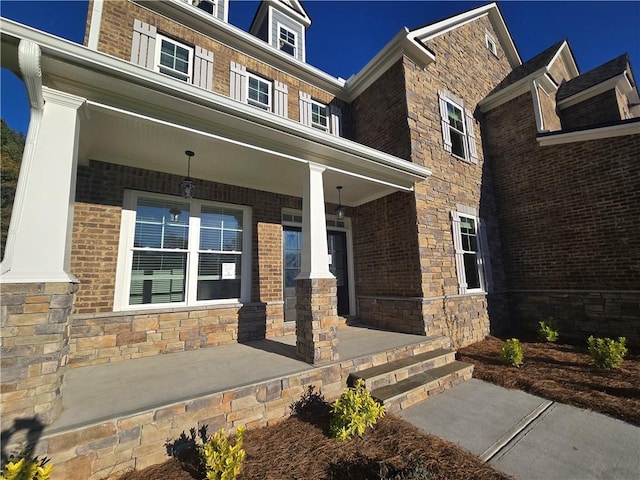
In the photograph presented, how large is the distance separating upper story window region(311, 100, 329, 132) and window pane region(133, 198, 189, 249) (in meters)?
4.24

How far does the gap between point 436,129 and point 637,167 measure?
3977 mm

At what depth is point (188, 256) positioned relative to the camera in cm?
470

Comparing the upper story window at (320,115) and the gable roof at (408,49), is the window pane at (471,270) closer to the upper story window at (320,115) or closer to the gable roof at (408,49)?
the gable roof at (408,49)

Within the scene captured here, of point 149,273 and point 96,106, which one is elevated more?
point 96,106

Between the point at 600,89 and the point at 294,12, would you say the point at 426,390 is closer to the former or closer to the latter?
the point at 294,12

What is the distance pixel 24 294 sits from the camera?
2215 mm

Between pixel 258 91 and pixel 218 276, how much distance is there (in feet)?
14.8

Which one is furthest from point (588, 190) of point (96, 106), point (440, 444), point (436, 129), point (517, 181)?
point (96, 106)

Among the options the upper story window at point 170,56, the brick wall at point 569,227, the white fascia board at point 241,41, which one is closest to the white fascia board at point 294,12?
the white fascia board at point 241,41

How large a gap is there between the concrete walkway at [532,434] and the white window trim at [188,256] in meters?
3.46

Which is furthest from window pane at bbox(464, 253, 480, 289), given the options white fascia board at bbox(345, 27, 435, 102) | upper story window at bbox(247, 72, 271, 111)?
upper story window at bbox(247, 72, 271, 111)

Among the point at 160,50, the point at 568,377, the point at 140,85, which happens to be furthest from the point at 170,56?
the point at 568,377

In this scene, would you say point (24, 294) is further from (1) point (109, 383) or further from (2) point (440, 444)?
(2) point (440, 444)

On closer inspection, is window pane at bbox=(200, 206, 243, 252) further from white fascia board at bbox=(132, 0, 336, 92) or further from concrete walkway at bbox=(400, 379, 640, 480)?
white fascia board at bbox=(132, 0, 336, 92)
